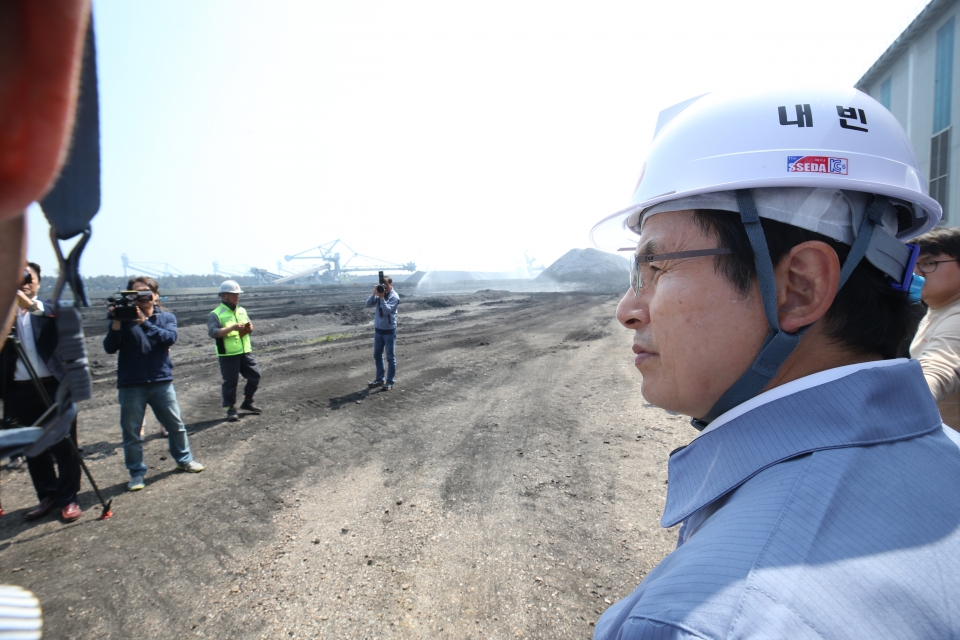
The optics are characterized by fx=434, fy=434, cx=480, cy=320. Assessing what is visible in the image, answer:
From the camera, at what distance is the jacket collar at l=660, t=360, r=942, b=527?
0.85 metres

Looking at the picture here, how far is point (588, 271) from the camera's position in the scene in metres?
66.6

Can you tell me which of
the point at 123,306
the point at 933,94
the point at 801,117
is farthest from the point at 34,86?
the point at 933,94

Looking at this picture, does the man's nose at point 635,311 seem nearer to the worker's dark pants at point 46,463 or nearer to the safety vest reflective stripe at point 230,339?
the worker's dark pants at point 46,463

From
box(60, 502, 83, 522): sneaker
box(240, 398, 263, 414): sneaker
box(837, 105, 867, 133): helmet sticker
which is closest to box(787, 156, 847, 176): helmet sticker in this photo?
box(837, 105, 867, 133): helmet sticker

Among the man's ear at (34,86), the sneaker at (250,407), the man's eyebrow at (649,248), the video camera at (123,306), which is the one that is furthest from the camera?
the sneaker at (250,407)

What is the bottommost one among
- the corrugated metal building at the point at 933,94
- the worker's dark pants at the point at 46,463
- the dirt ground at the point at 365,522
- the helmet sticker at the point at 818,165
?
the dirt ground at the point at 365,522

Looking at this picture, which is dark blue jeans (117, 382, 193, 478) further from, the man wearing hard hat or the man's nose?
the man wearing hard hat

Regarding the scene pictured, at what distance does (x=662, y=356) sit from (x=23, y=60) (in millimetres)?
1401

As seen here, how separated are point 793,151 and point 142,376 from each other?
6.23 m

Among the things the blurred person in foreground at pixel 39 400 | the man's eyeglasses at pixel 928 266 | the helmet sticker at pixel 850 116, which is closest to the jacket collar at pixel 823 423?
the helmet sticker at pixel 850 116

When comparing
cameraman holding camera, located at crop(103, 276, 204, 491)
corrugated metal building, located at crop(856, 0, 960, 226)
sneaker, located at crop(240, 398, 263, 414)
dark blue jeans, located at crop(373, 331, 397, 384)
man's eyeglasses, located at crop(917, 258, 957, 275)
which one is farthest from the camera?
corrugated metal building, located at crop(856, 0, 960, 226)

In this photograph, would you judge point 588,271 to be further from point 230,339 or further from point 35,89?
point 35,89

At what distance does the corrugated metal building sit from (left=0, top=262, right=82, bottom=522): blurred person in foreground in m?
28.2

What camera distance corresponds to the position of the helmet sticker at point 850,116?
124 cm
